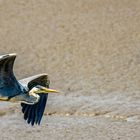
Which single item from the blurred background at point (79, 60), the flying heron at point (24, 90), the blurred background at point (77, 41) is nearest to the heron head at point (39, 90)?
the flying heron at point (24, 90)

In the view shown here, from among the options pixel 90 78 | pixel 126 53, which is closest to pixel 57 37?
pixel 126 53

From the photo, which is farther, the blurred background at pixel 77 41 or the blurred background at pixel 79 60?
the blurred background at pixel 77 41

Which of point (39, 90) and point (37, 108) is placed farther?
point (37, 108)

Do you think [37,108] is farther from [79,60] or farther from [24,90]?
[79,60]

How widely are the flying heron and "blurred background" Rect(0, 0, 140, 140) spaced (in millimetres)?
1579

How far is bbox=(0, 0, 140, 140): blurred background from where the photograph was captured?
22.2ft

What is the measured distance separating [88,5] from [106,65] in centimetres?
274

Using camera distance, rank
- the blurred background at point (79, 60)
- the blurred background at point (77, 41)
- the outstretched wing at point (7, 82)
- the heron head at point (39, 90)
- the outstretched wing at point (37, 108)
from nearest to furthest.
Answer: the outstretched wing at point (7, 82) → the heron head at point (39, 90) → the outstretched wing at point (37, 108) → the blurred background at point (79, 60) → the blurred background at point (77, 41)

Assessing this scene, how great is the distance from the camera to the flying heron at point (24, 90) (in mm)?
4289

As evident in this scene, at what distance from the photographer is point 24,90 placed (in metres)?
4.43

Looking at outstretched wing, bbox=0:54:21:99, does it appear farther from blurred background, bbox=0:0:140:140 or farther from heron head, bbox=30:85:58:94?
blurred background, bbox=0:0:140:140

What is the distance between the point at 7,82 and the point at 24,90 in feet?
0.44

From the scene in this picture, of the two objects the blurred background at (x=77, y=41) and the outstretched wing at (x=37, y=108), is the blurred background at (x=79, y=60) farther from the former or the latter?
the outstretched wing at (x=37, y=108)

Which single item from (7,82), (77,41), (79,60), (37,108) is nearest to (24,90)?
(7,82)
